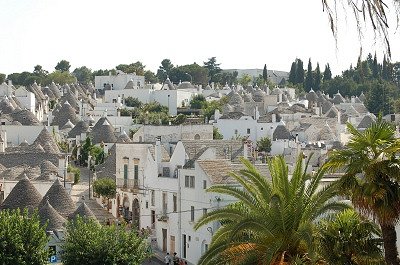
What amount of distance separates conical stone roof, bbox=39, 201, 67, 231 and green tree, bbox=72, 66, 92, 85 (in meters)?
136

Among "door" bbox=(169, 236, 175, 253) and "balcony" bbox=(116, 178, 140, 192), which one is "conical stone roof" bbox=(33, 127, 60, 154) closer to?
"balcony" bbox=(116, 178, 140, 192)

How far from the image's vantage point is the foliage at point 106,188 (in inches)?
1921

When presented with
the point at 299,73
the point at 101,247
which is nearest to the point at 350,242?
the point at 101,247

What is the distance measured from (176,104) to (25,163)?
42.6m

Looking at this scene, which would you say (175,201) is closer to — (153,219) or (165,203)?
(165,203)

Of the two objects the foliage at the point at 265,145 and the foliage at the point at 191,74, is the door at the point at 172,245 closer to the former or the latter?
the foliage at the point at 265,145

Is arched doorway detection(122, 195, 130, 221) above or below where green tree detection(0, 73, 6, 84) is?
below

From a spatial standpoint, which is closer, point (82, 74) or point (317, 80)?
point (317, 80)

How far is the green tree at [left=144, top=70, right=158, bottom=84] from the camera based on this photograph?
488ft

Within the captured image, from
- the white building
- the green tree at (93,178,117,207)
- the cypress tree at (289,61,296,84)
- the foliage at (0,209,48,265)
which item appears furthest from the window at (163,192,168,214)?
the cypress tree at (289,61,296,84)

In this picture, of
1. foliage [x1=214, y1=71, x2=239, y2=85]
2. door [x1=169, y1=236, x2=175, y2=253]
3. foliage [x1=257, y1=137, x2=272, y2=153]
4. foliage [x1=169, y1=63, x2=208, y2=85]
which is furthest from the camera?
foliage [x1=214, y1=71, x2=239, y2=85]

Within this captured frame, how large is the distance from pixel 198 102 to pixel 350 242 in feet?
275

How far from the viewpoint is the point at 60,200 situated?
1551 inches

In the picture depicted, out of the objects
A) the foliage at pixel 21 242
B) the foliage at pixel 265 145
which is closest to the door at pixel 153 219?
the foliage at pixel 21 242
